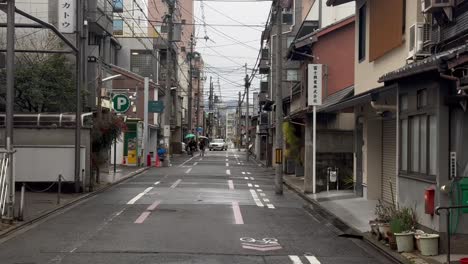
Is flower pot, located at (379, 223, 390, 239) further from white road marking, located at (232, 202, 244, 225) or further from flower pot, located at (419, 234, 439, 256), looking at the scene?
white road marking, located at (232, 202, 244, 225)

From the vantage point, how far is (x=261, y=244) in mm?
11617

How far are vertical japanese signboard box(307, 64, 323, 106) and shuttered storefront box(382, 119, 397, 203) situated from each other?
393cm

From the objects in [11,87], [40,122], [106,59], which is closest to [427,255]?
[11,87]

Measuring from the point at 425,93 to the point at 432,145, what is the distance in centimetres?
103

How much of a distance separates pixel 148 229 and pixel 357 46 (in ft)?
32.3

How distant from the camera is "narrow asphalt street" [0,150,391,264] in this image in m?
10.1

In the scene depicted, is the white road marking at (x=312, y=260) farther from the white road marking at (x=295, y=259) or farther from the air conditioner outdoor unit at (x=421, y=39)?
the air conditioner outdoor unit at (x=421, y=39)

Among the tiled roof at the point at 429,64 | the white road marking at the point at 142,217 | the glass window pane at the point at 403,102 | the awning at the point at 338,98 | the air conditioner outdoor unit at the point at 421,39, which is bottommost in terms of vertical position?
the white road marking at the point at 142,217

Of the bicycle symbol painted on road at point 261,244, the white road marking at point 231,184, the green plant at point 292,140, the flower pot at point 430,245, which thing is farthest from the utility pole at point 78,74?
the flower pot at point 430,245

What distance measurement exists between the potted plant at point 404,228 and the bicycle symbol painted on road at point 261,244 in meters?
2.14

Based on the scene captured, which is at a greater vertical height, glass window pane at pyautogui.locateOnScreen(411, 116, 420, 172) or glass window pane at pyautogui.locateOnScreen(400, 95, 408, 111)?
glass window pane at pyautogui.locateOnScreen(400, 95, 408, 111)

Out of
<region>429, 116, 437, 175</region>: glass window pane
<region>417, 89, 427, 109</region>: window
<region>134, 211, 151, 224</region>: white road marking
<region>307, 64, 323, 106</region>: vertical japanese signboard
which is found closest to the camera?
<region>429, 116, 437, 175</region>: glass window pane

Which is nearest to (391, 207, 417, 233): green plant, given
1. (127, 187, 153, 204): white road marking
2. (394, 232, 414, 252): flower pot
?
(394, 232, 414, 252): flower pot

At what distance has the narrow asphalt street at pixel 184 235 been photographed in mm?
10148
